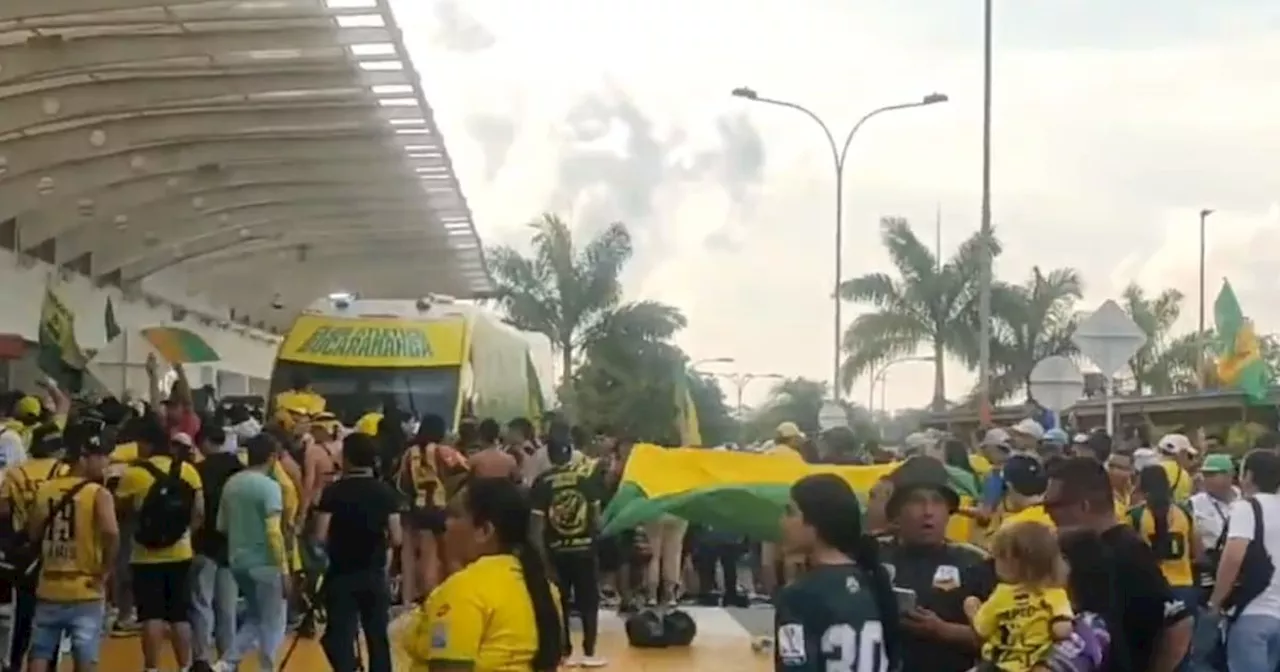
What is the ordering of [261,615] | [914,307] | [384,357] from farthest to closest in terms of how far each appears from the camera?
[914,307]
[384,357]
[261,615]

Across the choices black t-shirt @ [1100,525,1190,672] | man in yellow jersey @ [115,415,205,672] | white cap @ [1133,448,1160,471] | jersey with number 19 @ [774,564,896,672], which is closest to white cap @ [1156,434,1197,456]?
white cap @ [1133,448,1160,471]

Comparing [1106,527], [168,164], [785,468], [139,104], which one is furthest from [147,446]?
[168,164]

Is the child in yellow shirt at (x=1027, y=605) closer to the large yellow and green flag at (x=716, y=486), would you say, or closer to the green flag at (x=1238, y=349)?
the large yellow and green flag at (x=716, y=486)

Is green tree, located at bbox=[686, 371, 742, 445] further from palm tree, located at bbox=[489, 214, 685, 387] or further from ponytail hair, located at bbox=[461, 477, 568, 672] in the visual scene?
ponytail hair, located at bbox=[461, 477, 568, 672]

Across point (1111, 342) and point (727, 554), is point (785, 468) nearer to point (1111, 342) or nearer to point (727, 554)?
point (1111, 342)

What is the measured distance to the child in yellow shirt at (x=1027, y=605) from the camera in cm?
686

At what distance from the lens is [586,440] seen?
23422 millimetres

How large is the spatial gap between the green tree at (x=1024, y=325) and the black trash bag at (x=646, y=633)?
46830 mm

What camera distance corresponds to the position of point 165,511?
43.5ft

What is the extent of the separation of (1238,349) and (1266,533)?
75.2 feet

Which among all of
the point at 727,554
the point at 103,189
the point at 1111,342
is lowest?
the point at 727,554

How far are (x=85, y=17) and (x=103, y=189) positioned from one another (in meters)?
12.1

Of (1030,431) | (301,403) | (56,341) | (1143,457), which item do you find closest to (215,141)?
(56,341)

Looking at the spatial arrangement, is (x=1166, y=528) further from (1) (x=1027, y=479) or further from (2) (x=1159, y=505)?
(1) (x=1027, y=479)
